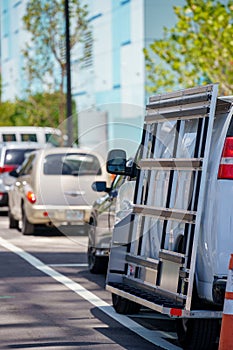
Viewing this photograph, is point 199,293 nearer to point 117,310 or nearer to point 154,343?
point 154,343

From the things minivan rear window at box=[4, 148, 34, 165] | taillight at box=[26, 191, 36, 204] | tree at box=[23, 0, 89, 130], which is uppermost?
tree at box=[23, 0, 89, 130]

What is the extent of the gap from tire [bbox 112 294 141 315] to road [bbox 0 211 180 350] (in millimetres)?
71

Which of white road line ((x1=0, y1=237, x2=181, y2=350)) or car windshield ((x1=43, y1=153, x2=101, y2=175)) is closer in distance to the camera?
white road line ((x1=0, y1=237, x2=181, y2=350))

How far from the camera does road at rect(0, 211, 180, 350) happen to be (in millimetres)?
10016

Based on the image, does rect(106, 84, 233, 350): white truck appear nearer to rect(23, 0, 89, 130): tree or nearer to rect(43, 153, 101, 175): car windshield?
rect(43, 153, 101, 175): car windshield

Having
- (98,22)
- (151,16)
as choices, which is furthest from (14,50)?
(151,16)

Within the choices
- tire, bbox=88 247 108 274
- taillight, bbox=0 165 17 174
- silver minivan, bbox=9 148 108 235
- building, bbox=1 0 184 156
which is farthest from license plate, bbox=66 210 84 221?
building, bbox=1 0 184 156

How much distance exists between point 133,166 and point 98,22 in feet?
142

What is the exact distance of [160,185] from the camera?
10312 millimetres

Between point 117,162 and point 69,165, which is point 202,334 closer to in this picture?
point 117,162

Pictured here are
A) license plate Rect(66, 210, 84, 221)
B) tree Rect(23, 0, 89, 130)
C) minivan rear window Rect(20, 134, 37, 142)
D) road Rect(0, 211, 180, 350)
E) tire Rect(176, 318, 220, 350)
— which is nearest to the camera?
tire Rect(176, 318, 220, 350)

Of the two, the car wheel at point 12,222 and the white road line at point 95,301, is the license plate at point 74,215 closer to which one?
the white road line at point 95,301

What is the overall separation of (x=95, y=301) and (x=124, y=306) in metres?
1.15

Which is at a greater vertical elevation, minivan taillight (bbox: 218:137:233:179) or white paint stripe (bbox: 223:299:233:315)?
minivan taillight (bbox: 218:137:233:179)
